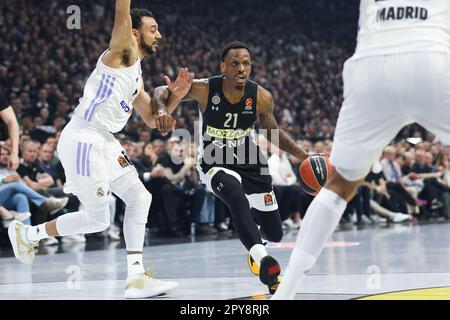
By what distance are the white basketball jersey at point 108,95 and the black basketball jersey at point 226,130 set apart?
0.81 m

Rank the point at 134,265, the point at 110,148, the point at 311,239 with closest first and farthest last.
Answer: the point at 311,239
the point at 134,265
the point at 110,148

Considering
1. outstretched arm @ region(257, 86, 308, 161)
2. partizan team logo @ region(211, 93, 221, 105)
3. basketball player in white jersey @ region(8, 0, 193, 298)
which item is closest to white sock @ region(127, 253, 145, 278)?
basketball player in white jersey @ region(8, 0, 193, 298)

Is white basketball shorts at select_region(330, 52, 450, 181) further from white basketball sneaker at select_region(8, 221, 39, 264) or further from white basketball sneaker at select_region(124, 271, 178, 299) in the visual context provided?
white basketball sneaker at select_region(8, 221, 39, 264)

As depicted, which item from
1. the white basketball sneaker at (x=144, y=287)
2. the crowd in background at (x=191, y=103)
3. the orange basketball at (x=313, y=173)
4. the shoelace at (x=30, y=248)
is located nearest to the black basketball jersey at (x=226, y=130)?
the orange basketball at (x=313, y=173)

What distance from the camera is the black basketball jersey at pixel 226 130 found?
555cm

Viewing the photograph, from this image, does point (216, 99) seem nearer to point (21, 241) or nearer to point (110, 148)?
point (110, 148)

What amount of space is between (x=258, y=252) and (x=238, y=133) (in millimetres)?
1061

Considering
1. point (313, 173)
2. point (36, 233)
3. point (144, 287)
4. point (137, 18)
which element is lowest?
point (144, 287)

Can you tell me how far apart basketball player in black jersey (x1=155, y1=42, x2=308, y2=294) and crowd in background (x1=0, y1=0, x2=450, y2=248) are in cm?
399

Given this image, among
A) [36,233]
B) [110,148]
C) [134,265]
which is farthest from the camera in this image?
[36,233]

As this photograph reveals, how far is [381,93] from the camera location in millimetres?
3262

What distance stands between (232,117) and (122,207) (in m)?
5.33

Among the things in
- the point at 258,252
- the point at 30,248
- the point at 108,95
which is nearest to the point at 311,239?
the point at 258,252
